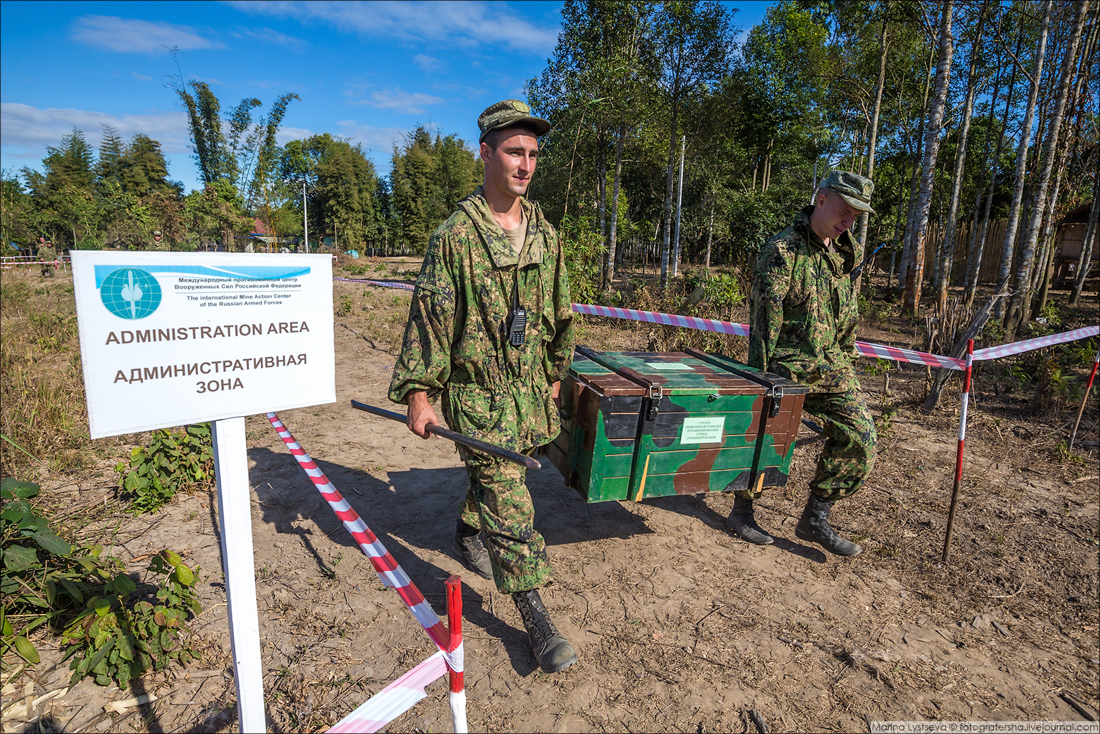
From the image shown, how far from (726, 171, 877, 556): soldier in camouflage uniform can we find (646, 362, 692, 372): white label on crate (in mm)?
433

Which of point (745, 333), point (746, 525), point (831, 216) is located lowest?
point (746, 525)

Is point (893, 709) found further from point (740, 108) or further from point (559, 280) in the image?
point (740, 108)

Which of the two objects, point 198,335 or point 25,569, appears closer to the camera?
point 198,335

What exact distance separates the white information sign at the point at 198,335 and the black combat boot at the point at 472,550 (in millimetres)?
1773

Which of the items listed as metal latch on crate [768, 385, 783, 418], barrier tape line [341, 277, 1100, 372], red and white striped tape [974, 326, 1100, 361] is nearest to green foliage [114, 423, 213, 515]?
barrier tape line [341, 277, 1100, 372]

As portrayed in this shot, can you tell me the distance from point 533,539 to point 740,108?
84.3 ft

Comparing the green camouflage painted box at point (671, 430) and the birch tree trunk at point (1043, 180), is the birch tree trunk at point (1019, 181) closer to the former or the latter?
the birch tree trunk at point (1043, 180)

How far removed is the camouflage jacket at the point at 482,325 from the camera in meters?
2.45

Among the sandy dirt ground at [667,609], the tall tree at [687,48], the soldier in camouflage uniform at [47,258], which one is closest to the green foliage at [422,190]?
the soldier in camouflage uniform at [47,258]

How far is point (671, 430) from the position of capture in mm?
2900

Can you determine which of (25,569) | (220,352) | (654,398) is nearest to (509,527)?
(654,398)

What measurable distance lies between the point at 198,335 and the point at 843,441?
328 centimetres

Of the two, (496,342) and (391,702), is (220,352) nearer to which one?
(391,702)

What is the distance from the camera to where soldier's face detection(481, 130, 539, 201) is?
2.45m
